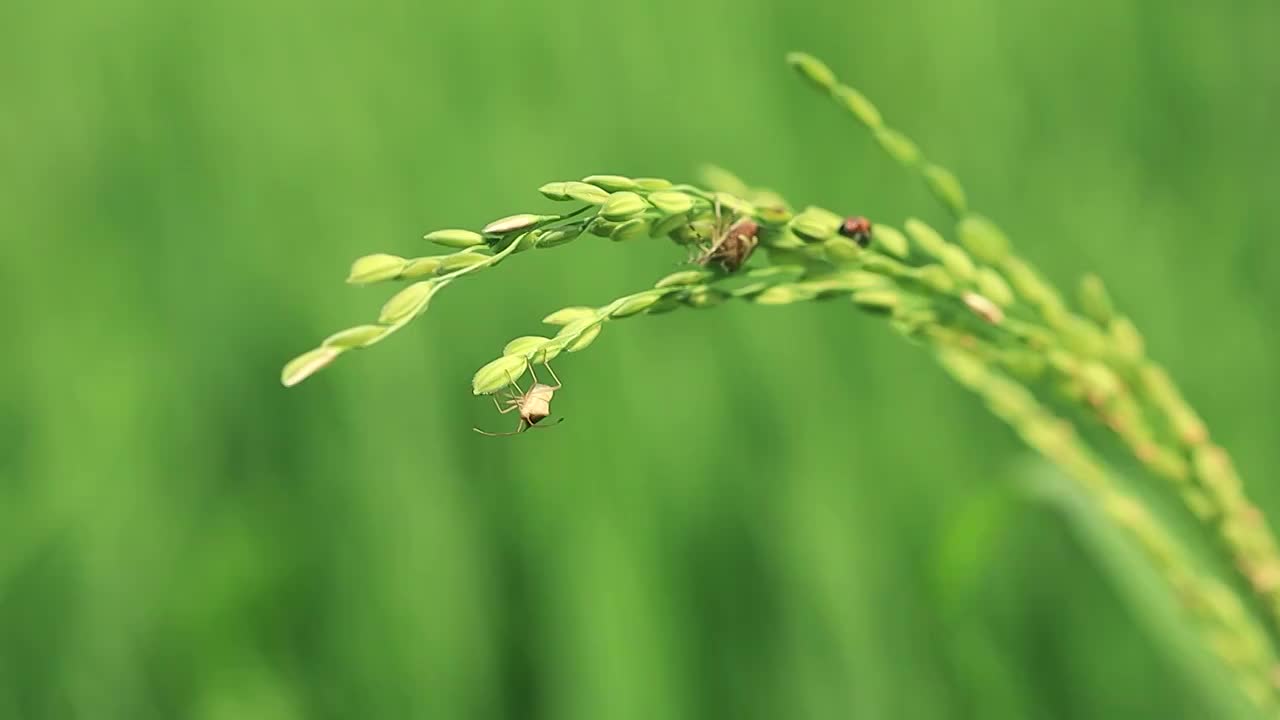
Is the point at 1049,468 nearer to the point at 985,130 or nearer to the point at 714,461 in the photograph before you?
the point at 714,461

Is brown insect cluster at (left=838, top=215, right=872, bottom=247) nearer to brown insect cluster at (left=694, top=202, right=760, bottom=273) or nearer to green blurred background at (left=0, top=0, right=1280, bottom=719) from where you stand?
brown insect cluster at (left=694, top=202, right=760, bottom=273)

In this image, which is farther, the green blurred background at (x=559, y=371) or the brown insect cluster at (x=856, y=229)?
the green blurred background at (x=559, y=371)

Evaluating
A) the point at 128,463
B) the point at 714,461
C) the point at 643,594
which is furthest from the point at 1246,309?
the point at 128,463

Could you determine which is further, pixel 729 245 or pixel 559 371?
pixel 559 371

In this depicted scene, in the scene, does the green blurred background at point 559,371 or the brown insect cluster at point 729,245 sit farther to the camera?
the green blurred background at point 559,371

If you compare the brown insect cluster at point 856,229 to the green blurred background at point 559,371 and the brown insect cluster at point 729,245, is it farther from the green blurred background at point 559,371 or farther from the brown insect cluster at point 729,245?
the green blurred background at point 559,371

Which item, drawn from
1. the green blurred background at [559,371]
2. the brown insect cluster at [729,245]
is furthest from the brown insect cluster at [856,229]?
the green blurred background at [559,371]

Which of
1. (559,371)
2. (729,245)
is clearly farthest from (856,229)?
(559,371)

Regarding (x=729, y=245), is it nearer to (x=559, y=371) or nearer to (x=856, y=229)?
(x=856, y=229)
